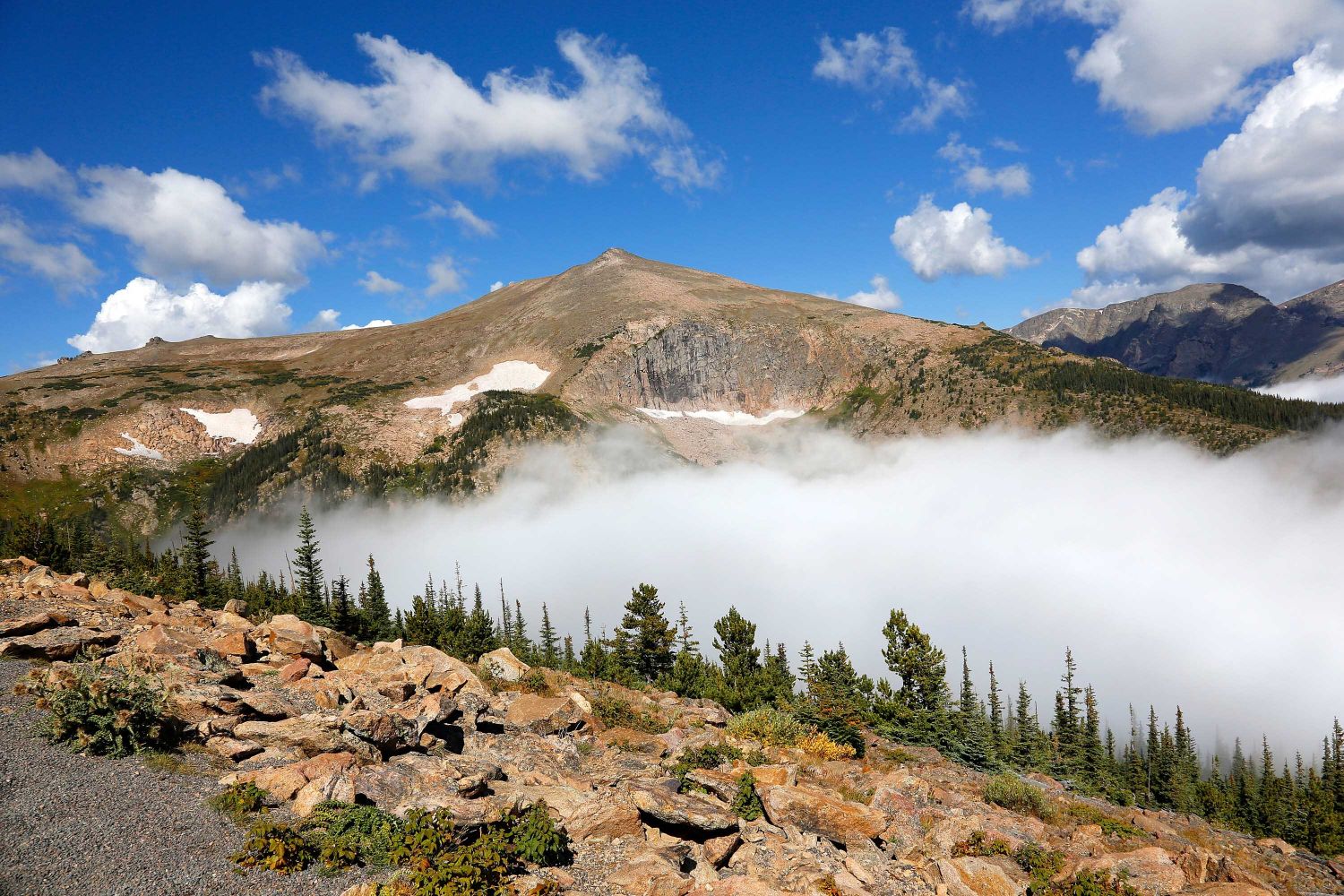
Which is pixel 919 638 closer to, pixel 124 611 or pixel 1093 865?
pixel 1093 865

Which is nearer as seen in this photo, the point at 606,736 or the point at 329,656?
the point at 606,736

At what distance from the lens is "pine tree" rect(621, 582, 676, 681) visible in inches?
3063

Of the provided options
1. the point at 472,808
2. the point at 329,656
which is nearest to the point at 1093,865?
the point at 472,808

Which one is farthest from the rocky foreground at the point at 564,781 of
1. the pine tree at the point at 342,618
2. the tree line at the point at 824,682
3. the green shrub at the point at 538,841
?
the pine tree at the point at 342,618

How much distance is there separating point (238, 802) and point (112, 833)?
2442mm

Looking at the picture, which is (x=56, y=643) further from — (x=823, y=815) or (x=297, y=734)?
(x=823, y=815)

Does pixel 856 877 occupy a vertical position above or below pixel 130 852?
below

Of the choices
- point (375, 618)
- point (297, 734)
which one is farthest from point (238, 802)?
point (375, 618)

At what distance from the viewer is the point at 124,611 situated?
29.4 meters

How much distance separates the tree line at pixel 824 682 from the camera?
51.0 metres

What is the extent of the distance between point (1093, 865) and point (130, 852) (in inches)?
1020

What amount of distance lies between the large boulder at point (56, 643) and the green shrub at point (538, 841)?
2029 cm

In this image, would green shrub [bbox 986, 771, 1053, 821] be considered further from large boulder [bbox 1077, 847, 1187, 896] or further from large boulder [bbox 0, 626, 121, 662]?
large boulder [bbox 0, 626, 121, 662]

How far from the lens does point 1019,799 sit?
976 inches
